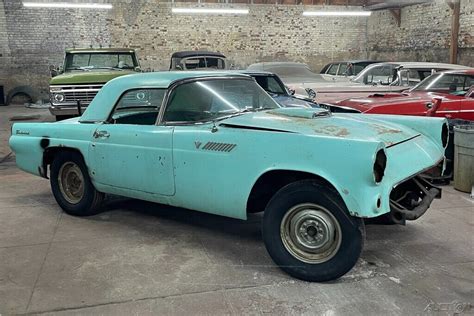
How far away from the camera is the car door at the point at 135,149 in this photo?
3.77m

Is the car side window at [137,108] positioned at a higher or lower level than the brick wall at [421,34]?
lower

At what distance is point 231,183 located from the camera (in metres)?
3.38

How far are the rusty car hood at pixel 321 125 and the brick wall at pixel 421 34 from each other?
37.7 feet

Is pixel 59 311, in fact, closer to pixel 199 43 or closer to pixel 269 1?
pixel 199 43

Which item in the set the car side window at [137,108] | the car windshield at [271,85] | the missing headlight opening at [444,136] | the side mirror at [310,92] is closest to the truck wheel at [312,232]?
the missing headlight opening at [444,136]

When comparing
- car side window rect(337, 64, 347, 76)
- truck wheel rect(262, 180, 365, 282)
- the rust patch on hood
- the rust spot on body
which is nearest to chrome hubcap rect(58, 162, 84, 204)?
truck wheel rect(262, 180, 365, 282)

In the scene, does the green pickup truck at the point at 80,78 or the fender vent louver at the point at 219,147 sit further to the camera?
the green pickup truck at the point at 80,78

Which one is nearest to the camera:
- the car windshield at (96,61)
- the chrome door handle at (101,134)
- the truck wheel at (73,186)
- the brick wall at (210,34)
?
the chrome door handle at (101,134)

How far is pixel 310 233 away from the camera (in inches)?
123

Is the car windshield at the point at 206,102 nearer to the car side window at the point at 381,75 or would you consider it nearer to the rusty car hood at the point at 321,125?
the rusty car hood at the point at 321,125

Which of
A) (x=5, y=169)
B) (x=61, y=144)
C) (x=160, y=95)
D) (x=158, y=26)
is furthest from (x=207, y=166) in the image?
(x=158, y=26)

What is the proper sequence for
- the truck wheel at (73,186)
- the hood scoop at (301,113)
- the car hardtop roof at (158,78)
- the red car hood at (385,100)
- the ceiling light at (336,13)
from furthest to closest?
the ceiling light at (336,13), the red car hood at (385,100), the truck wheel at (73,186), the car hardtop roof at (158,78), the hood scoop at (301,113)

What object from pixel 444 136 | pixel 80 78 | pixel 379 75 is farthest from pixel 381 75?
pixel 444 136

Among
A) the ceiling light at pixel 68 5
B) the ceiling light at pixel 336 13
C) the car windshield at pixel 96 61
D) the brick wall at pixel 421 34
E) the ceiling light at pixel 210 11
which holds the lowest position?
the car windshield at pixel 96 61
